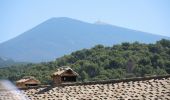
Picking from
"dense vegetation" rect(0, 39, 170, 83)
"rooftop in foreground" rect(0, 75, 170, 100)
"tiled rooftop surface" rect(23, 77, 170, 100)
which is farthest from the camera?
"dense vegetation" rect(0, 39, 170, 83)

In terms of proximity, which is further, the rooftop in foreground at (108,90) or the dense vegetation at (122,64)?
the dense vegetation at (122,64)

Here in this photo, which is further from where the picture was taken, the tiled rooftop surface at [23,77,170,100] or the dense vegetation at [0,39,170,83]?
the dense vegetation at [0,39,170,83]

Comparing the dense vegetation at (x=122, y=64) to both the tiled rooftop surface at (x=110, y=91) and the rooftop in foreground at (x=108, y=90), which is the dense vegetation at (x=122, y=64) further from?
the tiled rooftop surface at (x=110, y=91)

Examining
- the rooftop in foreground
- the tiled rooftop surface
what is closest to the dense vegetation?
the rooftop in foreground

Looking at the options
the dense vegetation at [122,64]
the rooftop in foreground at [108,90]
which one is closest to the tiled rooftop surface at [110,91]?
the rooftop in foreground at [108,90]

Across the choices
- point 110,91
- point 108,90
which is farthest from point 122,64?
point 110,91

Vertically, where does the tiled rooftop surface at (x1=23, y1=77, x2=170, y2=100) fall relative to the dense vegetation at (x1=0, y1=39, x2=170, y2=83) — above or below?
below

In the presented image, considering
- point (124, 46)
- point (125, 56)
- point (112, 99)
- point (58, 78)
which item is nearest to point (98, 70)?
point (125, 56)

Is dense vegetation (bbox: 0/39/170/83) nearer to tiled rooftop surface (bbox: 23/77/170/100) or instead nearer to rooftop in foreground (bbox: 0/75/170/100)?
rooftop in foreground (bbox: 0/75/170/100)

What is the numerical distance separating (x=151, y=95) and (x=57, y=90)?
7379 mm

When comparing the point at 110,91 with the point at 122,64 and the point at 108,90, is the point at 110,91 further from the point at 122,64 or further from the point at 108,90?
→ the point at 122,64

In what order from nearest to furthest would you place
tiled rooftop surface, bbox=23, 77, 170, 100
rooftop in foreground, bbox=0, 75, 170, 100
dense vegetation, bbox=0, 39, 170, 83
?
tiled rooftop surface, bbox=23, 77, 170, 100 < rooftop in foreground, bbox=0, 75, 170, 100 < dense vegetation, bbox=0, 39, 170, 83

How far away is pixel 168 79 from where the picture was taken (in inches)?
808

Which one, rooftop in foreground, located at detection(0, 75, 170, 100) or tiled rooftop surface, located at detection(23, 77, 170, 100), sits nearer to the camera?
tiled rooftop surface, located at detection(23, 77, 170, 100)
